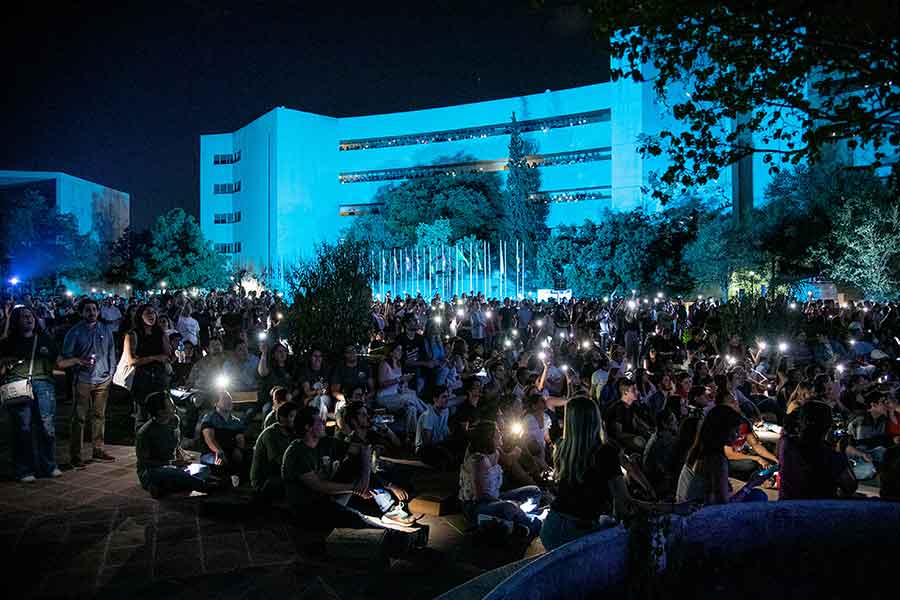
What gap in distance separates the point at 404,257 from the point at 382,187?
11.4 m

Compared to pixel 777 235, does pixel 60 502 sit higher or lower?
lower

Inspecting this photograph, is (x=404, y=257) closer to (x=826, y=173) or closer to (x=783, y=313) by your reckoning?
(x=826, y=173)

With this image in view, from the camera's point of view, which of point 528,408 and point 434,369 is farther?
point 434,369

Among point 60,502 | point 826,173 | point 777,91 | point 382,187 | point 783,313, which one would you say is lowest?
point 60,502

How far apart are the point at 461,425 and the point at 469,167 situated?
51.1m

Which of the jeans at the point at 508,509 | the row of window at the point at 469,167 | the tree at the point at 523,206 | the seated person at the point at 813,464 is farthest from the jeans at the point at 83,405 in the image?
the row of window at the point at 469,167

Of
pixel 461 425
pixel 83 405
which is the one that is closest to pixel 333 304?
pixel 461 425

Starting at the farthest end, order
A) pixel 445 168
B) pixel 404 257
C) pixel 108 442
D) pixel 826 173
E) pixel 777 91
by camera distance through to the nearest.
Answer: pixel 445 168 → pixel 404 257 → pixel 826 173 → pixel 108 442 → pixel 777 91

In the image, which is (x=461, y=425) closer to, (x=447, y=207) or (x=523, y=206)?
(x=523, y=206)

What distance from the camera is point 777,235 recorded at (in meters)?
31.8

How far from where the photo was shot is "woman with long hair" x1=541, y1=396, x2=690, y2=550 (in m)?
4.12

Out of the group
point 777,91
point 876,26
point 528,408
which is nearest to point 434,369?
point 528,408

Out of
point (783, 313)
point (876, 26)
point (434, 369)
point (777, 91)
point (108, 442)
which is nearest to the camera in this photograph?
point (876, 26)

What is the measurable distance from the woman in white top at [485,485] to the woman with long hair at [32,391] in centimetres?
431
